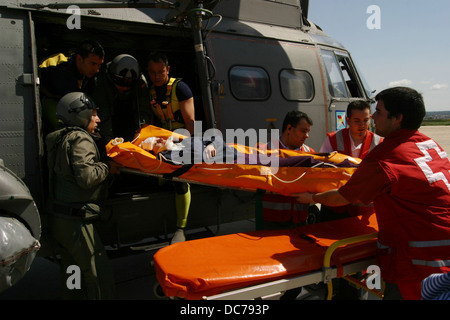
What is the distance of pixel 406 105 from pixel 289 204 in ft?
4.31

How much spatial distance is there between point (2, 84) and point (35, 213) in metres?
1.44

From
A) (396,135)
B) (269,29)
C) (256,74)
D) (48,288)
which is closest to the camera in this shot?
(396,135)

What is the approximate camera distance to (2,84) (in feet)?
10.5

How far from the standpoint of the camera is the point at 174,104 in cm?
388

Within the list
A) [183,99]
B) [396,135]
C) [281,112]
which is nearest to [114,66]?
[183,99]

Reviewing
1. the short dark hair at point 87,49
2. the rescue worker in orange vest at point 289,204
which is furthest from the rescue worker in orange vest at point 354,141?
the short dark hair at point 87,49

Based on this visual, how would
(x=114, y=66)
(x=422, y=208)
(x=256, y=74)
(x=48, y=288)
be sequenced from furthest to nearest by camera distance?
(x=256, y=74) → (x=48, y=288) → (x=114, y=66) → (x=422, y=208)

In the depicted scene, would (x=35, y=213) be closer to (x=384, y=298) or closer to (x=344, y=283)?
(x=384, y=298)

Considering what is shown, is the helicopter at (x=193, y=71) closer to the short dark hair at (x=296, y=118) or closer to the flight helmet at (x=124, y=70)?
the flight helmet at (x=124, y=70)

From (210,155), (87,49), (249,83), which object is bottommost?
(210,155)

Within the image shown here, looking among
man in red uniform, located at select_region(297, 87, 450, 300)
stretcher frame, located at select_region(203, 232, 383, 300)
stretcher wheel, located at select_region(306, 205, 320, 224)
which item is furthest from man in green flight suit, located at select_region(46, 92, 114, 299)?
stretcher wheel, located at select_region(306, 205, 320, 224)

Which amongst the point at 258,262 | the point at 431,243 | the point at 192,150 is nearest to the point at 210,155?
the point at 192,150

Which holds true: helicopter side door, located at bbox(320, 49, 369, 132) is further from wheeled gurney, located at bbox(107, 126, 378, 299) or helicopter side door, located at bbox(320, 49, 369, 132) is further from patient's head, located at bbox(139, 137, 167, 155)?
patient's head, located at bbox(139, 137, 167, 155)

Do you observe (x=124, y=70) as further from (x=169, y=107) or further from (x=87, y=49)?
(x=169, y=107)
